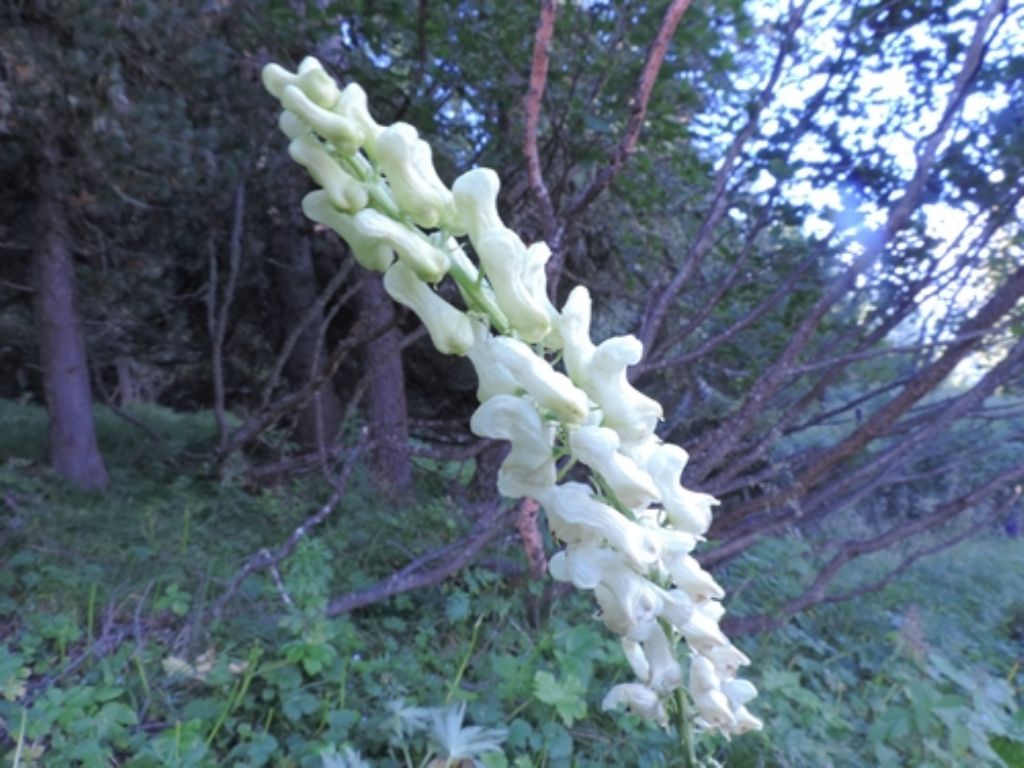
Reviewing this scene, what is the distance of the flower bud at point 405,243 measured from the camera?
116cm

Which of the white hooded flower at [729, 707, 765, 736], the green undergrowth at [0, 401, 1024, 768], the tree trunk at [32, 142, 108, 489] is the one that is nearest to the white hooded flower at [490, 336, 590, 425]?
the white hooded flower at [729, 707, 765, 736]

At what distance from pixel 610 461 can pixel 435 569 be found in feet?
8.62

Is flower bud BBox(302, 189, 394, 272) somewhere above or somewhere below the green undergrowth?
above

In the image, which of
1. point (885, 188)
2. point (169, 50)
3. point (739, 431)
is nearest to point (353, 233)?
point (739, 431)

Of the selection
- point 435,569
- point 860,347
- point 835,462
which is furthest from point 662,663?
point 860,347

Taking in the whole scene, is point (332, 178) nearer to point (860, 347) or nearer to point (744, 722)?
point (744, 722)

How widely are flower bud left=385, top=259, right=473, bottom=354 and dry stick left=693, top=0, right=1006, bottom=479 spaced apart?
8.32 ft

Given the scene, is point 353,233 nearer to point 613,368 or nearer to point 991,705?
point 613,368

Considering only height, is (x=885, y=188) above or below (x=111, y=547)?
above

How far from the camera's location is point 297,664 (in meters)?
2.99

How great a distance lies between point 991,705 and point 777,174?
7.27ft

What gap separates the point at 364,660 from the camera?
3.23 meters

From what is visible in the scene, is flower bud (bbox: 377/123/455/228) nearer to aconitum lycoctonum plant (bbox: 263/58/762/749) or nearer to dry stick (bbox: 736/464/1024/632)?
aconitum lycoctonum plant (bbox: 263/58/762/749)

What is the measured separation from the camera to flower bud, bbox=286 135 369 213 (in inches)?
46.1
